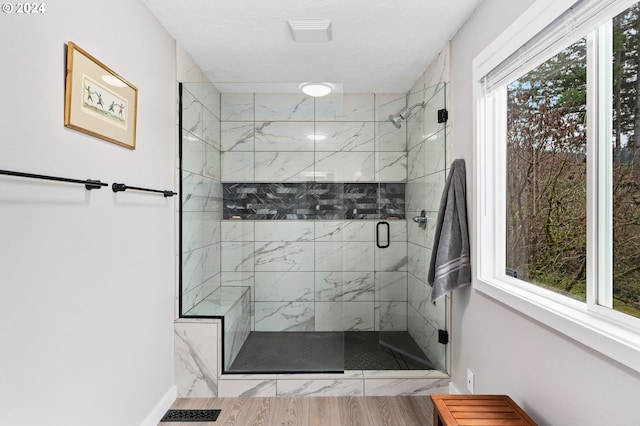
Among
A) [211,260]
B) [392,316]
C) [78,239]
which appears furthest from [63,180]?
[392,316]

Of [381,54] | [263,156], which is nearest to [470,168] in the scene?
[381,54]

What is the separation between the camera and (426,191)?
2.80 meters

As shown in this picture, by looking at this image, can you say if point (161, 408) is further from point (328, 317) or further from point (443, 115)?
point (443, 115)

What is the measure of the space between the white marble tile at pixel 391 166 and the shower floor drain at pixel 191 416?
2.34 m

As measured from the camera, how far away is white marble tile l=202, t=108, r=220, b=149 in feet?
8.32

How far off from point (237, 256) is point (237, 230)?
19cm

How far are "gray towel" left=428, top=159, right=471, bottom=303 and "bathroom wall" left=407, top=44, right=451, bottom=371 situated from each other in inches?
12.2

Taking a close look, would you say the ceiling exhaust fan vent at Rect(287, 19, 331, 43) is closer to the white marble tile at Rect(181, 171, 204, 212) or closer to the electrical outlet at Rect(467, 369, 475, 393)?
the white marble tile at Rect(181, 171, 204, 212)

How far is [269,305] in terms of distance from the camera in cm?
254

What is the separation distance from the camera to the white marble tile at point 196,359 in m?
2.39

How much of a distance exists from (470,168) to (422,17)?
94 centimetres

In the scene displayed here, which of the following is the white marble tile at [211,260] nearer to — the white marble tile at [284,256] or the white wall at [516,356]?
the white marble tile at [284,256]

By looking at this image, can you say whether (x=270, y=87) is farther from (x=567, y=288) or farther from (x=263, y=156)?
(x=567, y=288)

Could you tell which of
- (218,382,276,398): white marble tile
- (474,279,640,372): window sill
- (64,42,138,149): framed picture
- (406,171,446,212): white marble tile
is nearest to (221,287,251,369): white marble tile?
(218,382,276,398): white marble tile
